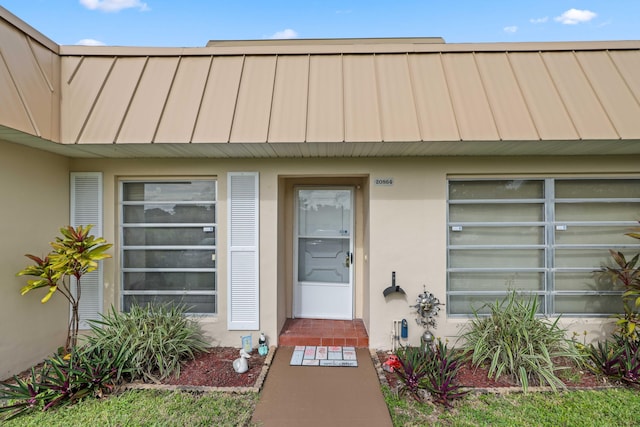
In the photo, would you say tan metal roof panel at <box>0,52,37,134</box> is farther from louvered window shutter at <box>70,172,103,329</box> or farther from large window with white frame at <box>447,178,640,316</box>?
large window with white frame at <box>447,178,640,316</box>

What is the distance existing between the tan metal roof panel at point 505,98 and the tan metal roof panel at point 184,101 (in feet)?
12.0

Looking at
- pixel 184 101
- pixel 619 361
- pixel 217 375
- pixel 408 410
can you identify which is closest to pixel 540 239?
pixel 619 361

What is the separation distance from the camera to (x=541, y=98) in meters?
3.70

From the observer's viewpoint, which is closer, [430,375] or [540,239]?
[430,375]

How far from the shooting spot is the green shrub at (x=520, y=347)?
355cm

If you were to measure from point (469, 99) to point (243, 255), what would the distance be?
3.70 m

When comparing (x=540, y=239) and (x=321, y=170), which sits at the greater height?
(x=321, y=170)

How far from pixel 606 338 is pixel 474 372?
2234 millimetres

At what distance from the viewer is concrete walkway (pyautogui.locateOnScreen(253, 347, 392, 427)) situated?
Answer: 9.87ft

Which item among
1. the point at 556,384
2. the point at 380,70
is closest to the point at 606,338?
the point at 556,384

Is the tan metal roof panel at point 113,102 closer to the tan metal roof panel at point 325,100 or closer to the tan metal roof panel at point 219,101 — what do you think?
the tan metal roof panel at point 219,101

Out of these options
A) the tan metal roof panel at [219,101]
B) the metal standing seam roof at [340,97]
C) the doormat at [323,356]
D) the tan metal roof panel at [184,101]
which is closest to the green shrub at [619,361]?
the metal standing seam roof at [340,97]

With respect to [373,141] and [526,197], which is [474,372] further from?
[373,141]

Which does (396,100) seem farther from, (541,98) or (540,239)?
(540,239)
